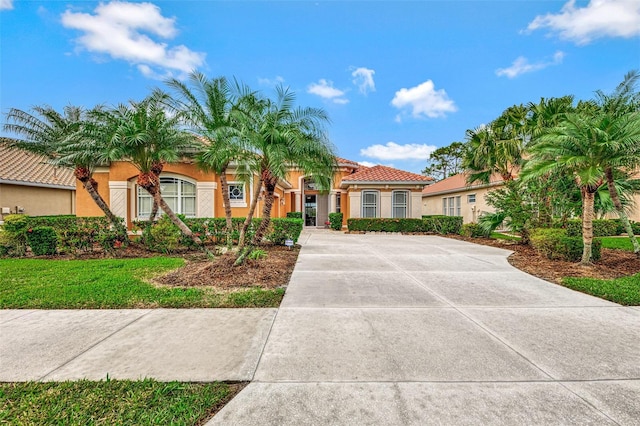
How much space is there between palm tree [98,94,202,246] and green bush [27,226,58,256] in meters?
4.67

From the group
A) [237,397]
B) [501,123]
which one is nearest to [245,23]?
[501,123]

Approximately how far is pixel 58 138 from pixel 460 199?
26376 mm

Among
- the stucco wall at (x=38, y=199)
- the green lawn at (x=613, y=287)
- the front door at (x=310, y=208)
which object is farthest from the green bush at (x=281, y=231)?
the stucco wall at (x=38, y=199)

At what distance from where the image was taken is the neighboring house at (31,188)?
16.2m

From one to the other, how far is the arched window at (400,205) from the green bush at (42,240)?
18.5 metres

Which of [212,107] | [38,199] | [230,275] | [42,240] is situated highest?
[212,107]

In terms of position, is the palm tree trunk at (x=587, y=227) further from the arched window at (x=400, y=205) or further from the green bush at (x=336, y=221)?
the green bush at (x=336, y=221)

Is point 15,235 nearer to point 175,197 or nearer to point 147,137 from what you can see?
point 175,197

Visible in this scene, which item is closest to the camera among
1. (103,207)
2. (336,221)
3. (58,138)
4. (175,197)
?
(103,207)

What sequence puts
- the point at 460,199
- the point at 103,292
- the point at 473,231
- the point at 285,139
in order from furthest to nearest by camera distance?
the point at 460,199, the point at 473,231, the point at 285,139, the point at 103,292

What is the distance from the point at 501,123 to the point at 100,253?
18481mm

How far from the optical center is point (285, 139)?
269 inches

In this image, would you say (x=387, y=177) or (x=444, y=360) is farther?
(x=387, y=177)

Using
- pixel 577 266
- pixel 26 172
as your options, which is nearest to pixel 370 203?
pixel 577 266
